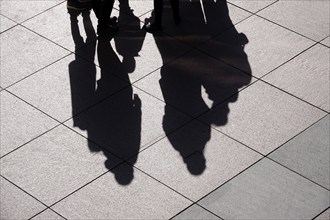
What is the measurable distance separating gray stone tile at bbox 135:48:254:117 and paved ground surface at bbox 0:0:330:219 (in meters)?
0.02

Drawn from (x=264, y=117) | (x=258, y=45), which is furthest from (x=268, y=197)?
(x=258, y=45)

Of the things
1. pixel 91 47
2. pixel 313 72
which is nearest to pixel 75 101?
pixel 91 47

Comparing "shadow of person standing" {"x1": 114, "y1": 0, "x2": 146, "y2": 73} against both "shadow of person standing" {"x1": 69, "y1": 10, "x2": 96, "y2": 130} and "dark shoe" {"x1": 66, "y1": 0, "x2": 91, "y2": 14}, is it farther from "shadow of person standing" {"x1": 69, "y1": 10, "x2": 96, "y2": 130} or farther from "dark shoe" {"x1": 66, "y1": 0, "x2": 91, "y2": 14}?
"dark shoe" {"x1": 66, "y1": 0, "x2": 91, "y2": 14}

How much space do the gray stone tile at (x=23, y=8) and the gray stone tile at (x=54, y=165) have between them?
3172 millimetres

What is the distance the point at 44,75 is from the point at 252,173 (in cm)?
366

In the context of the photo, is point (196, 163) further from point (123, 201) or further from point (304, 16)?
point (304, 16)

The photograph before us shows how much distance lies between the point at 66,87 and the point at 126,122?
1.24m

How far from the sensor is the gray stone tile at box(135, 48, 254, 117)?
1196 centimetres

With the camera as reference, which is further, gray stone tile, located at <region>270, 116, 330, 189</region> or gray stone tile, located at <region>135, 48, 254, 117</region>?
gray stone tile, located at <region>135, 48, 254, 117</region>

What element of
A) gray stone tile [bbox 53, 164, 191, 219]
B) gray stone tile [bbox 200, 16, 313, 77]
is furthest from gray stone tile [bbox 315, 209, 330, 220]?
gray stone tile [bbox 200, 16, 313, 77]

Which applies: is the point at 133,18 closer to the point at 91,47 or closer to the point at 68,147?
the point at 91,47

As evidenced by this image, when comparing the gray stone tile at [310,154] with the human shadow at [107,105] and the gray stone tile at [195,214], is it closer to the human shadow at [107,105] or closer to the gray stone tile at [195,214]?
the gray stone tile at [195,214]

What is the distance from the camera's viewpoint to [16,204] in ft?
34.2

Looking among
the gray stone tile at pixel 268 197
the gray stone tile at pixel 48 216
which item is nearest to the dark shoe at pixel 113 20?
the gray stone tile at pixel 268 197
